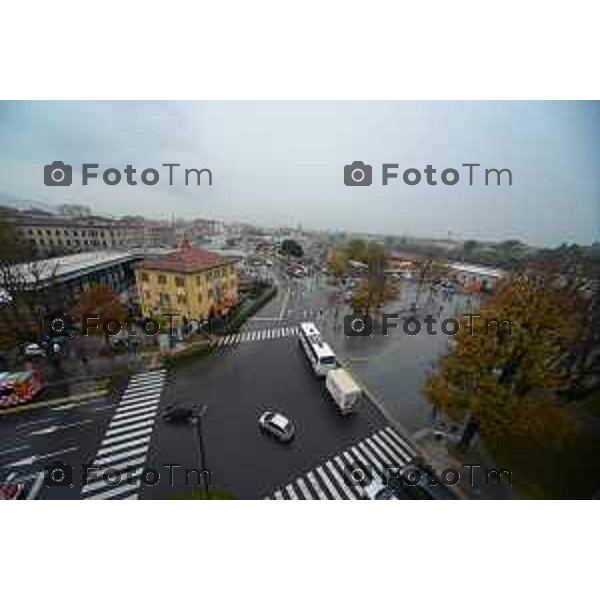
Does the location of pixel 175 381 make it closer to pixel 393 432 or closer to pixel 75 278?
pixel 393 432

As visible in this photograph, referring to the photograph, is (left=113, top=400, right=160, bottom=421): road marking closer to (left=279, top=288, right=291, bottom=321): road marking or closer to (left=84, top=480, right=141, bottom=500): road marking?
(left=84, top=480, right=141, bottom=500): road marking

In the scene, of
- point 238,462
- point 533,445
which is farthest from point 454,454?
point 238,462

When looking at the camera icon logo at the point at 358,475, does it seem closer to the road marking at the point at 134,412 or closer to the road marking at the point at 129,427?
the road marking at the point at 129,427

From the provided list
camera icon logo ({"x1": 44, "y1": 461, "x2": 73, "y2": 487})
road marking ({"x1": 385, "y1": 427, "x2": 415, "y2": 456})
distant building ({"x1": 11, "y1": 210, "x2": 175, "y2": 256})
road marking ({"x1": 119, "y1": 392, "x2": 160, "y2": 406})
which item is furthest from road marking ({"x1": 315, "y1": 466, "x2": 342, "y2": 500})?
distant building ({"x1": 11, "y1": 210, "x2": 175, "y2": 256})

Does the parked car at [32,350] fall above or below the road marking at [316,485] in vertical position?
above

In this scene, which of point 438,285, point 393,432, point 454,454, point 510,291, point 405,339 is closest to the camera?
point 510,291

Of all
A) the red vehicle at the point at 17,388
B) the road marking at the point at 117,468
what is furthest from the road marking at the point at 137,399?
the red vehicle at the point at 17,388
